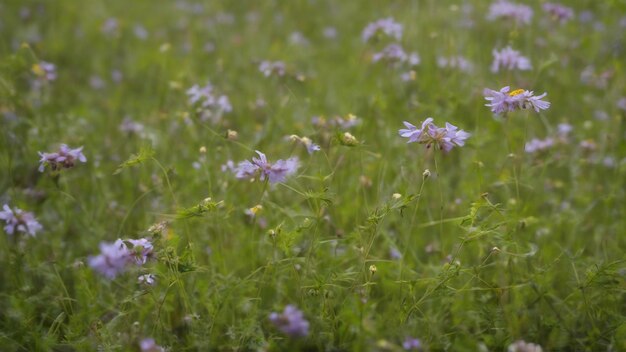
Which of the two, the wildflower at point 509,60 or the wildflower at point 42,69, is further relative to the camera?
the wildflower at point 42,69

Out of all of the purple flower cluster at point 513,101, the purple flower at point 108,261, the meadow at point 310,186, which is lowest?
the meadow at point 310,186

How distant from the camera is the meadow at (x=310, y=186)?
217 centimetres

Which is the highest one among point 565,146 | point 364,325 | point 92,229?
point 364,325

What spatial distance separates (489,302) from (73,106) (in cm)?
301

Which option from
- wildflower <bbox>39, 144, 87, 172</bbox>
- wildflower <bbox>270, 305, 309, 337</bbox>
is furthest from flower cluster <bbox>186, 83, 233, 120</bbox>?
wildflower <bbox>270, 305, 309, 337</bbox>

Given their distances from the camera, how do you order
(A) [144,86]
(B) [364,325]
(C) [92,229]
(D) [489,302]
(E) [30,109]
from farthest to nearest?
1. (A) [144,86]
2. (E) [30,109]
3. (C) [92,229]
4. (D) [489,302]
5. (B) [364,325]

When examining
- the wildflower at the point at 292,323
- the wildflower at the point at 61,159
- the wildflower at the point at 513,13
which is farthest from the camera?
the wildflower at the point at 513,13

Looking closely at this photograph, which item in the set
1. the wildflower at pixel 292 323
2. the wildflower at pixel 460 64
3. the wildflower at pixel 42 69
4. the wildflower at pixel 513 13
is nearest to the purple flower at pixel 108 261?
the wildflower at pixel 292 323

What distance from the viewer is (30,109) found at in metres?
3.54

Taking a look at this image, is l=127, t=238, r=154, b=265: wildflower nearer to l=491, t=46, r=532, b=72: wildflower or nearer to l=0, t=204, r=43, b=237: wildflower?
l=0, t=204, r=43, b=237: wildflower

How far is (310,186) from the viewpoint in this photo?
10.0ft

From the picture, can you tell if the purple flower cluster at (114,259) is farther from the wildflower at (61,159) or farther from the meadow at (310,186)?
the wildflower at (61,159)

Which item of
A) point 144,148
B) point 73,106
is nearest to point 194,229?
point 144,148

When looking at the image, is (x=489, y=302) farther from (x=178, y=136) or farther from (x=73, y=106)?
(x=73, y=106)
